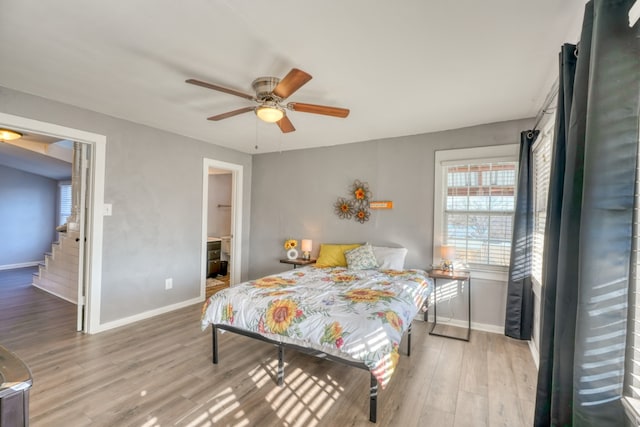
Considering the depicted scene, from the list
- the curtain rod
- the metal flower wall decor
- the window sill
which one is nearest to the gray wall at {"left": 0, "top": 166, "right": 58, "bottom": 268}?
the metal flower wall decor

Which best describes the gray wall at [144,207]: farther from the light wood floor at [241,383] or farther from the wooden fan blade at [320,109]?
the wooden fan blade at [320,109]

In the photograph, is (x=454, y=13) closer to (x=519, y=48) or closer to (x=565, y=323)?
(x=519, y=48)

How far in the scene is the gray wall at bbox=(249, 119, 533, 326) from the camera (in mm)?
3621

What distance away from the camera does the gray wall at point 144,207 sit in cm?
336

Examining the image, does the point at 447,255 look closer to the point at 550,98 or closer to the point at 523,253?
the point at 523,253

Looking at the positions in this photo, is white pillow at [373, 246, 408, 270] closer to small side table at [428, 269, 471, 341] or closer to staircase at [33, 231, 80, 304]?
small side table at [428, 269, 471, 341]

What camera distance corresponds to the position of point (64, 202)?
7.58 m

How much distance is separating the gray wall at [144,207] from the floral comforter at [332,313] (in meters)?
1.68

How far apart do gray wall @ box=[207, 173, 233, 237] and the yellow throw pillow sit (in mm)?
3255

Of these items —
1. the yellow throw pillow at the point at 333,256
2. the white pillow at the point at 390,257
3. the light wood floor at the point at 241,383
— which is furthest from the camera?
the yellow throw pillow at the point at 333,256

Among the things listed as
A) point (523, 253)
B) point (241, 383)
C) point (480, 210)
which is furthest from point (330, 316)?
point (480, 210)

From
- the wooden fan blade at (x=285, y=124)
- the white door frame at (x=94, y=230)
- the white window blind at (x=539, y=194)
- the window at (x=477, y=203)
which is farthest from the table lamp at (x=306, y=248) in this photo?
the white window blind at (x=539, y=194)

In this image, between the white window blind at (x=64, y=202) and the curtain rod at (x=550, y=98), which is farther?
the white window blind at (x=64, y=202)

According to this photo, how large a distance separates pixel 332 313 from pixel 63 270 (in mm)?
4863
